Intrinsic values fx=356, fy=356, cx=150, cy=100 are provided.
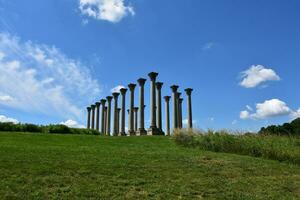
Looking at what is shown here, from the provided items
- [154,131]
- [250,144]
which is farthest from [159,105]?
[250,144]

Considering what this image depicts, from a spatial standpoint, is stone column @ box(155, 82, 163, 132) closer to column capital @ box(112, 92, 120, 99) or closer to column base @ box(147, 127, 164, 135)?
column base @ box(147, 127, 164, 135)

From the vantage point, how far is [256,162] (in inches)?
561

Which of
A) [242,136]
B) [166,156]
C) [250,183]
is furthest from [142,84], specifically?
[250,183]

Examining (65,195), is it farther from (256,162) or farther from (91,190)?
(256,162)

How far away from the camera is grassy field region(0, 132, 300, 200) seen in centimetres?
861

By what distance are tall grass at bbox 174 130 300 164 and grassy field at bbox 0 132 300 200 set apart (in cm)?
258

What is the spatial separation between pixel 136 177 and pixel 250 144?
383 inches

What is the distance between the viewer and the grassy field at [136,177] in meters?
8.61

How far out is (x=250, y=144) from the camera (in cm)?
1822

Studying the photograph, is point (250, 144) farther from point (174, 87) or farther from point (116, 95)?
point (116, 95)

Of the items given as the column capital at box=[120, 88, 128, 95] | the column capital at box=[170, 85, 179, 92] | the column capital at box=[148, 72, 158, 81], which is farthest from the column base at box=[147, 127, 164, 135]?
the column capital at box=[120, 88, 128, 95]

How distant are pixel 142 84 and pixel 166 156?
100.0 ft

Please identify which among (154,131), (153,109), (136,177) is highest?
(153,109)

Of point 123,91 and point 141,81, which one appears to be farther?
point 123,91
